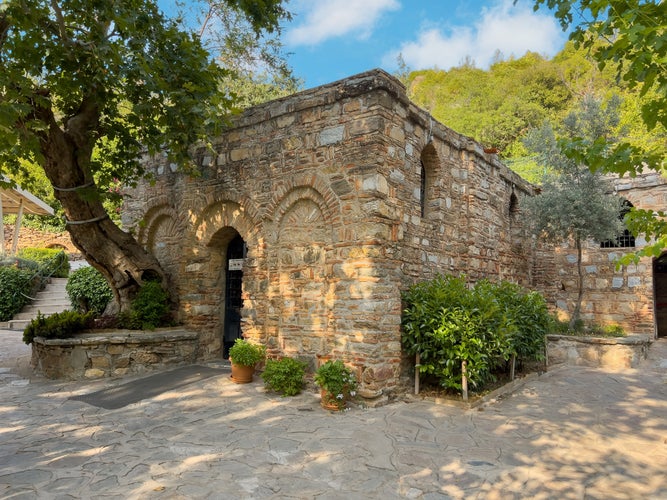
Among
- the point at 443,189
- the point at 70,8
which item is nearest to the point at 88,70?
the point at 70,8

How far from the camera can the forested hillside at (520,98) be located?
88.0 feet

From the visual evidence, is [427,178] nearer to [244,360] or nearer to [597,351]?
[244,360]

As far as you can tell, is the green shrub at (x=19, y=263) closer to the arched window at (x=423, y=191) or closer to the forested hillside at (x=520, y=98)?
the arched window at (x=423, y=191)

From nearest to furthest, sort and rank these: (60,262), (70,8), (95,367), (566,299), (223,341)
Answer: (70,8), (95,367), (223,341), (566,299), (60,262)

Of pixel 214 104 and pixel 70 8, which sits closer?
pixel 70 8

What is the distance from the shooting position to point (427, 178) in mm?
8000

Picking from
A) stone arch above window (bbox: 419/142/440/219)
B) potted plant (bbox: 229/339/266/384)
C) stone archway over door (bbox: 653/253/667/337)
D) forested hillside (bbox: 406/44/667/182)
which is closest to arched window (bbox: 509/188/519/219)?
stone arch above window (bbox: 419/142/440/219)

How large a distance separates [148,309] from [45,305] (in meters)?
8.80

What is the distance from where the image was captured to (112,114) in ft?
25.9

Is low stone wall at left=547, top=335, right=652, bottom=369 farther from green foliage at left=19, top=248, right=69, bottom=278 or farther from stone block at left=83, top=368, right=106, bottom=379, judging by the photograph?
green foliage at left=19, top=248, right=69, bottom=278

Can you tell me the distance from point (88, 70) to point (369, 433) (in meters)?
6.58

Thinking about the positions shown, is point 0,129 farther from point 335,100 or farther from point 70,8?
point 335,100

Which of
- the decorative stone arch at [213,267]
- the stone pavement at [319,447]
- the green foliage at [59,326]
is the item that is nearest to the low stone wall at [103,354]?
the green foliage at [59,326]

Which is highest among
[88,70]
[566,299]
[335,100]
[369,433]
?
[88,70]
